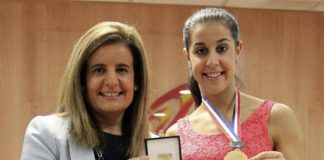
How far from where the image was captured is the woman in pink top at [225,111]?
6.63 ft

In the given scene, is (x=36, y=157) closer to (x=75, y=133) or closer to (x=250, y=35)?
(x=75, y=133)

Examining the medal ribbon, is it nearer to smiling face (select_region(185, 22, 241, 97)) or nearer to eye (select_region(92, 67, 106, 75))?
smiling face (select_region(185, 22, 241, 97))

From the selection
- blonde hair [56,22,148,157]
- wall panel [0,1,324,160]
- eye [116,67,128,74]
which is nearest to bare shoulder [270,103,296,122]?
blonde hair [56,22,148,157]

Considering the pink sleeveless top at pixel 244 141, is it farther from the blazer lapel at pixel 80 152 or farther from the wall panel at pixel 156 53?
the wall panel at pixel 156 53

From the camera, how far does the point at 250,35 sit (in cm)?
571

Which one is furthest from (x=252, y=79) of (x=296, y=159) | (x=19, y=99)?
(x=296, y=159)

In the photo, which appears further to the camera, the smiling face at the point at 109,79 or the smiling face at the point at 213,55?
the smiling face at the point at 213,55

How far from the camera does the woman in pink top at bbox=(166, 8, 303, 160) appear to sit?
2.02m

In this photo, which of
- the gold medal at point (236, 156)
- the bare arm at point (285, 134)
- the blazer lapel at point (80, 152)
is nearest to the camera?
the blazer lapel at point (80, 152)

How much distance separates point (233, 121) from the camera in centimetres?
210

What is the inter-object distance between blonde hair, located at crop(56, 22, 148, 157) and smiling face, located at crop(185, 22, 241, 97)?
1.03 feet

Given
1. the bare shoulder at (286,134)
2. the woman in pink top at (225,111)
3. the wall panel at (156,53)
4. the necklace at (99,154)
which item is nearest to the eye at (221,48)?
the woman in pink top at (225,111)

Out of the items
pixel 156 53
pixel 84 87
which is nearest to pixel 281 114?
pixel 84 87

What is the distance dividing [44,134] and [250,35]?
440 centimetres
